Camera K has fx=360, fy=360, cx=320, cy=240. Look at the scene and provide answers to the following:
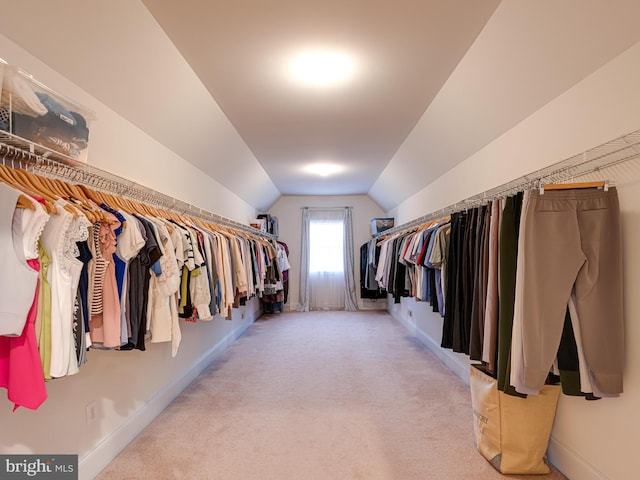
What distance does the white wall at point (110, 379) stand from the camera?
155 centimetres

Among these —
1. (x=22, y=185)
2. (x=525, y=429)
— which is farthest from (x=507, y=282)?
(x=22, y=185)

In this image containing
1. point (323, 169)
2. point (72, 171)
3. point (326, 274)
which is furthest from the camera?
point (326, 274)

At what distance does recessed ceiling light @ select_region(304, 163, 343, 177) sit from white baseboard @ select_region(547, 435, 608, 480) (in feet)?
12.6

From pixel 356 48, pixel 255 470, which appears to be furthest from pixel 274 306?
pixel 356 48

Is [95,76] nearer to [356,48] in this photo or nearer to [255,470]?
[356,48]

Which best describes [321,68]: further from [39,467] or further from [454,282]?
[39,467]

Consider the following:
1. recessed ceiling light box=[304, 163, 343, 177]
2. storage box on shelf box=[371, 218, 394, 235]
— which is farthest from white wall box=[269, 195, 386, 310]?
recessed ceiling light box=[304, 163, 343, 177]

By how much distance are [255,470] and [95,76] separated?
89.1 inches

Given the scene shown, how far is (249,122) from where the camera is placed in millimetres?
3379

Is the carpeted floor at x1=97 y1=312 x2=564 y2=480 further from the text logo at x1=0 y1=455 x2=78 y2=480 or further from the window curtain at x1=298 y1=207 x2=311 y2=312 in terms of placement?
the window curtain at x1=298 y1=207 x2=311 y2=312

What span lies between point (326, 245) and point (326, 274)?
603mm

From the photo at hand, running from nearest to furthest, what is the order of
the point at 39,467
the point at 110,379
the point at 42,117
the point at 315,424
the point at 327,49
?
the point at 42,117 < the point at 39,467 < the point at 110,379 < the point at 327,49 < the point at 315,424

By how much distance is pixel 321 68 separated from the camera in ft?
8.00

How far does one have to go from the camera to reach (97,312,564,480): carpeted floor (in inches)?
78.0
